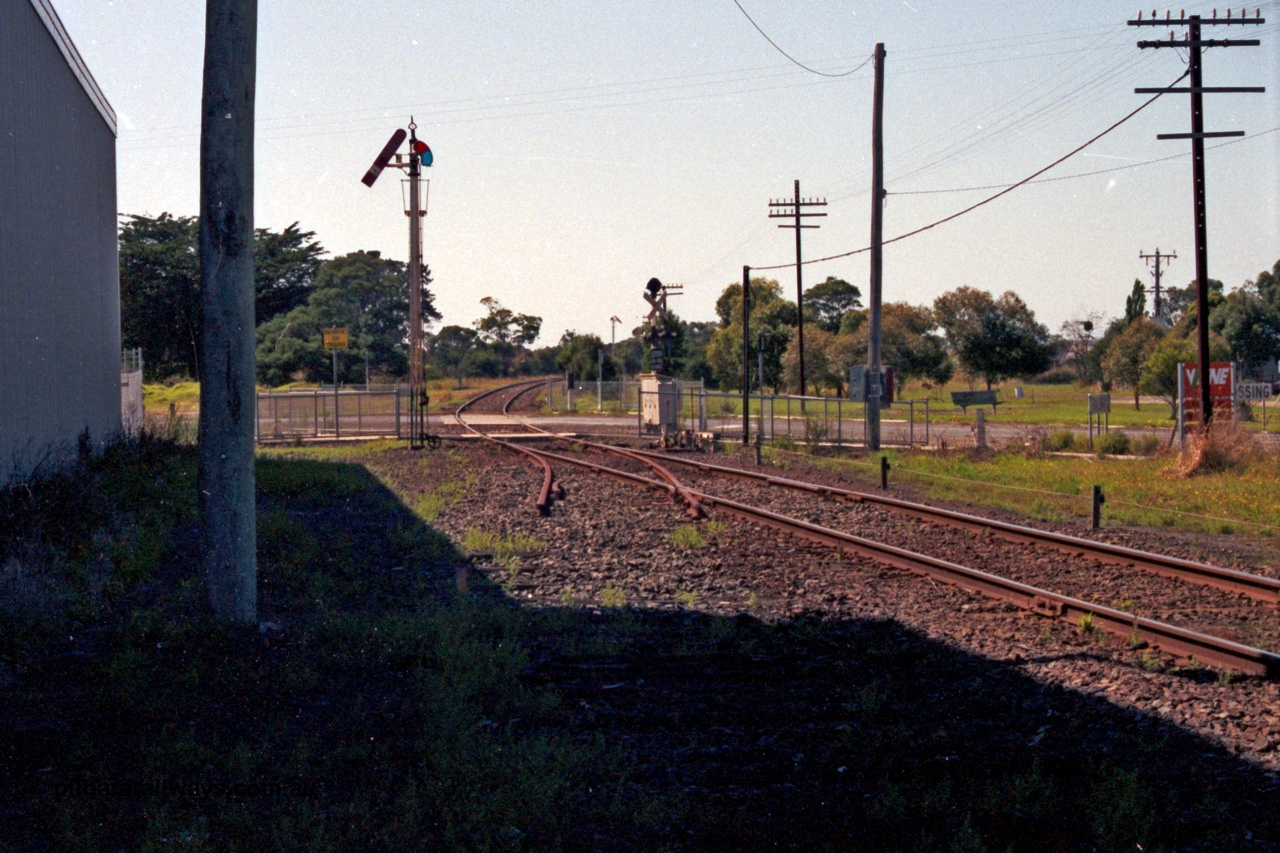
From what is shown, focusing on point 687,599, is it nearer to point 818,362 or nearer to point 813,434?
point 813,434

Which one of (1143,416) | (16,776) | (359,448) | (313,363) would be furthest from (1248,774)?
(313,363)

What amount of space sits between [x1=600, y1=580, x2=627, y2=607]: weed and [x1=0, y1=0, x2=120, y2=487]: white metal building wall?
7.87m

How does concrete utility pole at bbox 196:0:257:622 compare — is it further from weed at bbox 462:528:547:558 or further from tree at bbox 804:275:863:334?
tree at bbox 804:275:863:334

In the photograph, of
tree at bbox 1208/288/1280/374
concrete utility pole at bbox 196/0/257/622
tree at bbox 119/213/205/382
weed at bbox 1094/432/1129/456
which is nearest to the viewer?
concrete utility pole at bbox 196/0/257/622

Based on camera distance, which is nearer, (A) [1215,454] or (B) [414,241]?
(A) [1215,454]

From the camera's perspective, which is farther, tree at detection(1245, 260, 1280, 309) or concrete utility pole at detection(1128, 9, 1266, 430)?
tree at detection(1245, 260, 1280, 309)

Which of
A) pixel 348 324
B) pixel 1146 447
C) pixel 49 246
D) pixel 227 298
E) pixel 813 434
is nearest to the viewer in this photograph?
pixel 227 298

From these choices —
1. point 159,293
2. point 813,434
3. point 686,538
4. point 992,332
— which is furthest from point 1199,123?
point 992,332

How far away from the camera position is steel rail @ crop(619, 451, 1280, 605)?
1034cm

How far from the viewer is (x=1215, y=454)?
22.3 meters

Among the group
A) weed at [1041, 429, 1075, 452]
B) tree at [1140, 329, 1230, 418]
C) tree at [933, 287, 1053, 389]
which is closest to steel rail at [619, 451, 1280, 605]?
weed at [1041, 429, 1075, 452]

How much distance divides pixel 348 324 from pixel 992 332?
41.1 meters

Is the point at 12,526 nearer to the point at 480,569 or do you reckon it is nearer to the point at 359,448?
the point at 480,569

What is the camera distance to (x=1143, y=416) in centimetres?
5853
